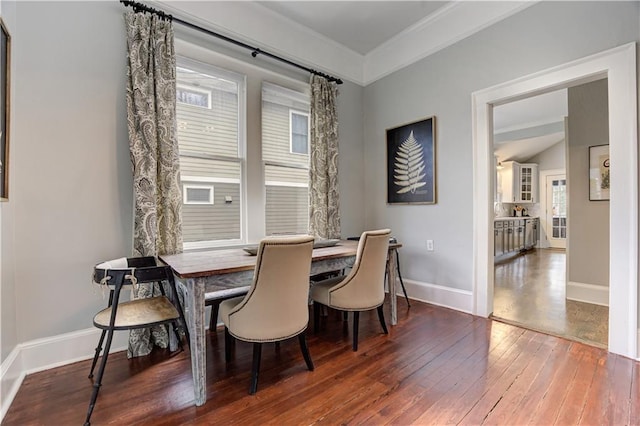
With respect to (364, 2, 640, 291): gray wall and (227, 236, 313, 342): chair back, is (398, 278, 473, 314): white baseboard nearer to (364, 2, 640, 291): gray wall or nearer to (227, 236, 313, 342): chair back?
(364, 2, 640, 291): gray wall

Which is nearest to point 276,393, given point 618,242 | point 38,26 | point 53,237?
point 53,237

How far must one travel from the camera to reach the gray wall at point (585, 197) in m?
3.29

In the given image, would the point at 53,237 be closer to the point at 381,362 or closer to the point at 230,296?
the point at 230,296

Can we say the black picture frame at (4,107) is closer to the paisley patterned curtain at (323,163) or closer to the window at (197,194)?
the window at (197,194)

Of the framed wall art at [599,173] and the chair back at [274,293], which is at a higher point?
the framed wall art at [599,173]

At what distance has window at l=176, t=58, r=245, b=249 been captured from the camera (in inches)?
104


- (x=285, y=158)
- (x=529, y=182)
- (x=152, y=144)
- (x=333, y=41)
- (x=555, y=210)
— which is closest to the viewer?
(x=152, y=144)

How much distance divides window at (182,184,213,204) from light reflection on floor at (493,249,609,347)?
9.85 ft

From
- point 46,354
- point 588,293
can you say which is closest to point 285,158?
point 46,354

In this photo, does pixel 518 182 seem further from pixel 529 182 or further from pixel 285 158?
pixel 285 158

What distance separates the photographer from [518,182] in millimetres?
8039

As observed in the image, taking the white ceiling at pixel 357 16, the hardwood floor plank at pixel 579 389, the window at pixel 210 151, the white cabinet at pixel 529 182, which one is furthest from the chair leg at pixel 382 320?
the white cabinet at pixel 529 182

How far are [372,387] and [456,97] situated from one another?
2817 mm

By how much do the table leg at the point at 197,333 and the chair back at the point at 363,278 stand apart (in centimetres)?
101
